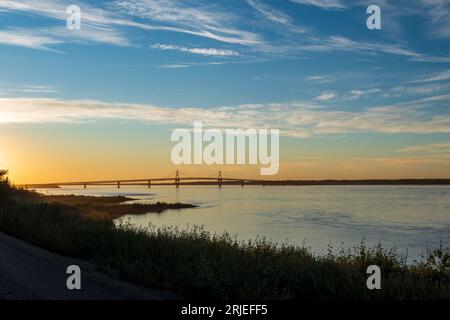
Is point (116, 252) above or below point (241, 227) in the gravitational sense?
above

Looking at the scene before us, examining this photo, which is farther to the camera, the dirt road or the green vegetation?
the green vegetation

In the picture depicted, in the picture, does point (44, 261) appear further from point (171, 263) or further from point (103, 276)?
point (171, 263)

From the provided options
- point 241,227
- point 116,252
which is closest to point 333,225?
point 241,227

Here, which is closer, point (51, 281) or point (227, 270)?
point (51, 281)

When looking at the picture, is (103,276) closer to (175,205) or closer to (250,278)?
(250,278)

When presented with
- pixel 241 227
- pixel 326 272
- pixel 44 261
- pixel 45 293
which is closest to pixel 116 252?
pixel 44 261

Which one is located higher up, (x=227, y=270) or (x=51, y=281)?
(x=227, y=270)

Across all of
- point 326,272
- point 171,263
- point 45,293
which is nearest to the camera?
point 45,293

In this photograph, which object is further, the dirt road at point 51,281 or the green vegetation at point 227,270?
the green vegetation at point 227,270

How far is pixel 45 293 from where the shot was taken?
10320 millimetres

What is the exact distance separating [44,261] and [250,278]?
6.39m
